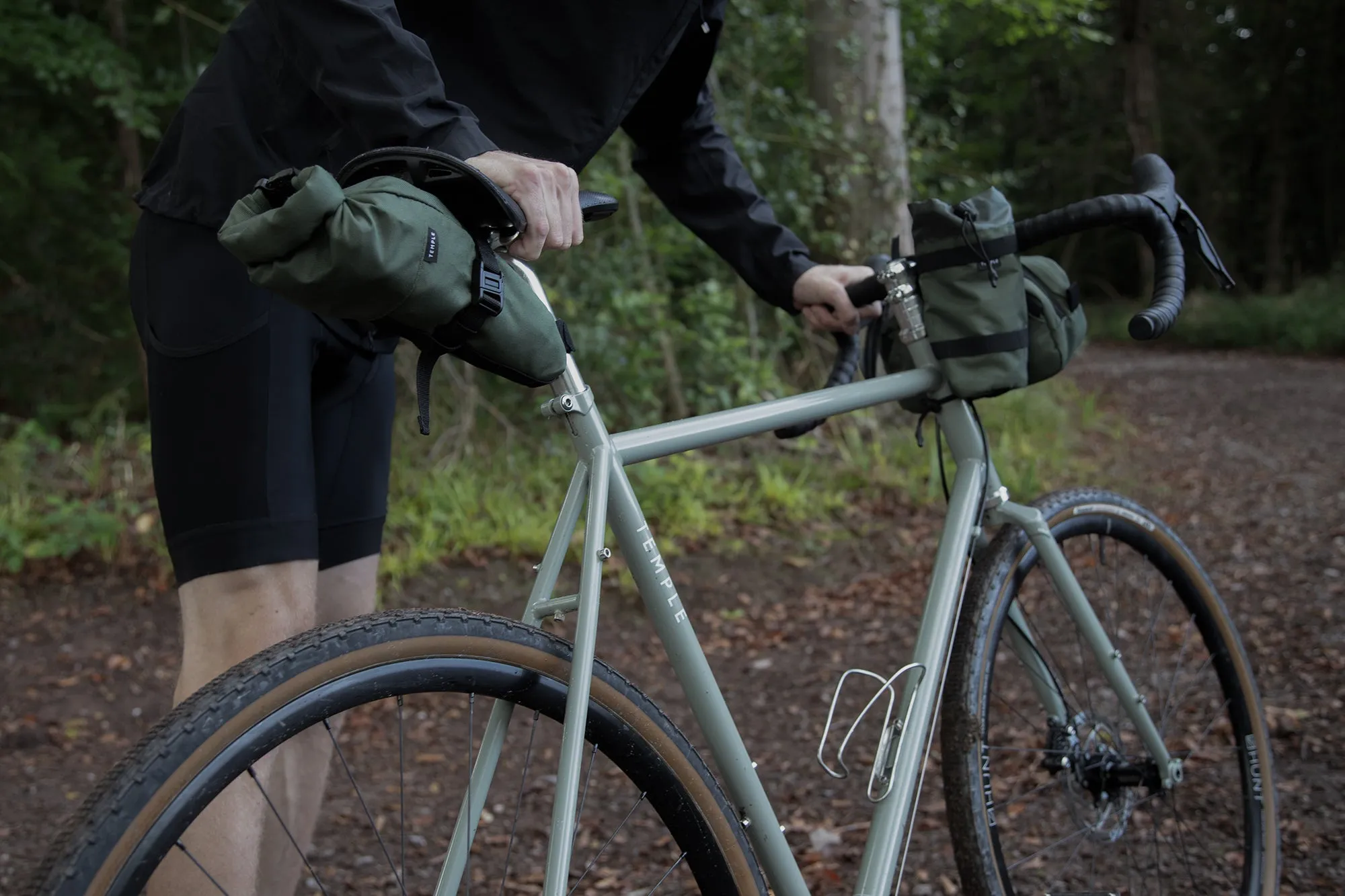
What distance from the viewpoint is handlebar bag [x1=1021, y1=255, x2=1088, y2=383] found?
69.5 inches

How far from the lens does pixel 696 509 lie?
4.64 meters

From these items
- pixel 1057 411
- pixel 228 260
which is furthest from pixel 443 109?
pixel 1057 411

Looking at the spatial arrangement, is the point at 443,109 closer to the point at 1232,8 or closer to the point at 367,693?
the point at 367,693

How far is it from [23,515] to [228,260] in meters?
3.80

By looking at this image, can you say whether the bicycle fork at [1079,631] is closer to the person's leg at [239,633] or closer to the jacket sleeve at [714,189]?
the jacket sleeve at [714,189]

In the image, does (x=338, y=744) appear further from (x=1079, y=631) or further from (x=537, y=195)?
(x=1079, y=631)

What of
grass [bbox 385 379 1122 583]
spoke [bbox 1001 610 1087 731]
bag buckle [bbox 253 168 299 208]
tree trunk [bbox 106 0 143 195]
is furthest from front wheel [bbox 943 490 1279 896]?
tree trunk [bbox 106 0 143 195]

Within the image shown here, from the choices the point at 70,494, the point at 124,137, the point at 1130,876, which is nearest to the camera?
the point at 1130,876

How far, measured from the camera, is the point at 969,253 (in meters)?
1.68

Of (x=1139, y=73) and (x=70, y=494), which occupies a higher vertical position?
(x=1139, y=73)

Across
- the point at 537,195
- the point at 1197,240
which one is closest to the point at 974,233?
the point at 1197,240

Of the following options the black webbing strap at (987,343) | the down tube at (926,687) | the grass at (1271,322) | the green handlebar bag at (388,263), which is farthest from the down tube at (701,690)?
the grass at (1271,322)

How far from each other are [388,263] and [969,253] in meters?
0.99

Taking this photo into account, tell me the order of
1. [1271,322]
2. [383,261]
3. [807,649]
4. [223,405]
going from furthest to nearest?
[1271,322], [807,649], [223,405], [383,261]
